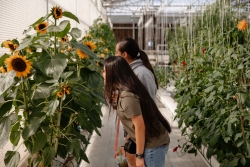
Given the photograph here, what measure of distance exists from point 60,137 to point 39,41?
0.59 meters

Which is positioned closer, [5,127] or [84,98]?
[5,127]

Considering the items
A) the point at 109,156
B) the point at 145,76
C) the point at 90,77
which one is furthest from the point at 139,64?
the point at 109,156

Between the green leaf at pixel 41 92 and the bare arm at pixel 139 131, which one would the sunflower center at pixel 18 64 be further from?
the bare arm at pixel 139 131

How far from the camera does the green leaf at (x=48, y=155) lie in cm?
190

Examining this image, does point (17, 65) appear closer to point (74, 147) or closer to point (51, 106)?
point (51, 106)

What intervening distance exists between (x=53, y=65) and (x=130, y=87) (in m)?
0.43

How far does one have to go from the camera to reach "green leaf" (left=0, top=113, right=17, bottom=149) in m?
1.78

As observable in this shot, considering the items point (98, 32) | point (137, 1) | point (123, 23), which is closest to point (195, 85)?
point (98, 32)

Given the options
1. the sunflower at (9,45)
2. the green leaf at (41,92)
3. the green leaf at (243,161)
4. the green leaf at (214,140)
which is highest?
the sunflower at (9,45)

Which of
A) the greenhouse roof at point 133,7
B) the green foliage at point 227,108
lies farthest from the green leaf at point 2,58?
the greenhouse roof at point 133,7

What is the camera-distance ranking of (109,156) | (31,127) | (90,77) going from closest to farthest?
(31,127) → (90,77) → (109,156)

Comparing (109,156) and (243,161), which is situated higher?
(243,161)

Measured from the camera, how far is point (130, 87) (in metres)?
1.92

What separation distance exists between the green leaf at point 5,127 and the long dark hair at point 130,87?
1.77 ft
